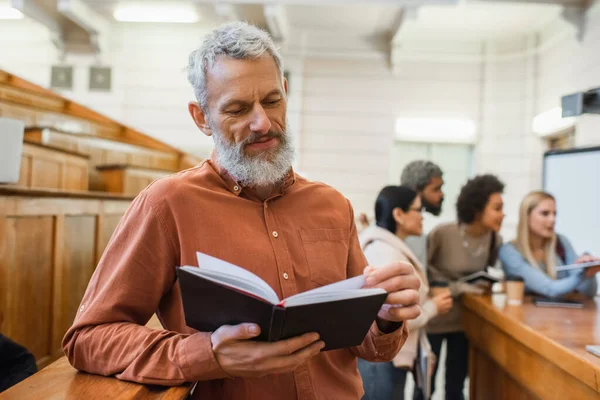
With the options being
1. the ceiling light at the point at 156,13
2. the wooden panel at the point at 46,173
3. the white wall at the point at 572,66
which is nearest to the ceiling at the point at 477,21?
the white wall at the point at 572,66

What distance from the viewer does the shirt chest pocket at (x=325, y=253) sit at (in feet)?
4.10

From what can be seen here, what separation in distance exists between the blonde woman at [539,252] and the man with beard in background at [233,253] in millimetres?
1479

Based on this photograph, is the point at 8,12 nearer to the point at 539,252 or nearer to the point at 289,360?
the point at 539,252

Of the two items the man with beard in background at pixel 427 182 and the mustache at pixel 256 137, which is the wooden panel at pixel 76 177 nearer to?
the man with beard in background at pixel 427 182

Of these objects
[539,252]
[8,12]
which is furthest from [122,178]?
[8,12]

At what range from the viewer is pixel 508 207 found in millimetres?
5555

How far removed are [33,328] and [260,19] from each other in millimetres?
4421

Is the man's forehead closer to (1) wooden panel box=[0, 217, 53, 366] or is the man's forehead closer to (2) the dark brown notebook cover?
(2) the dark brown notebook cover

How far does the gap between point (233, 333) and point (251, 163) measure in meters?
0.47

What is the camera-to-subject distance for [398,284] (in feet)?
3.49

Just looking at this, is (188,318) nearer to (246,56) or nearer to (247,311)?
(247,311)

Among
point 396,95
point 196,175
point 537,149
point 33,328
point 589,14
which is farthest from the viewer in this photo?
point 396,95

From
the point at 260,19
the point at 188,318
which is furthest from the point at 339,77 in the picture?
the point at 188,318

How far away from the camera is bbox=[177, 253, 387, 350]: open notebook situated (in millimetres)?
839
